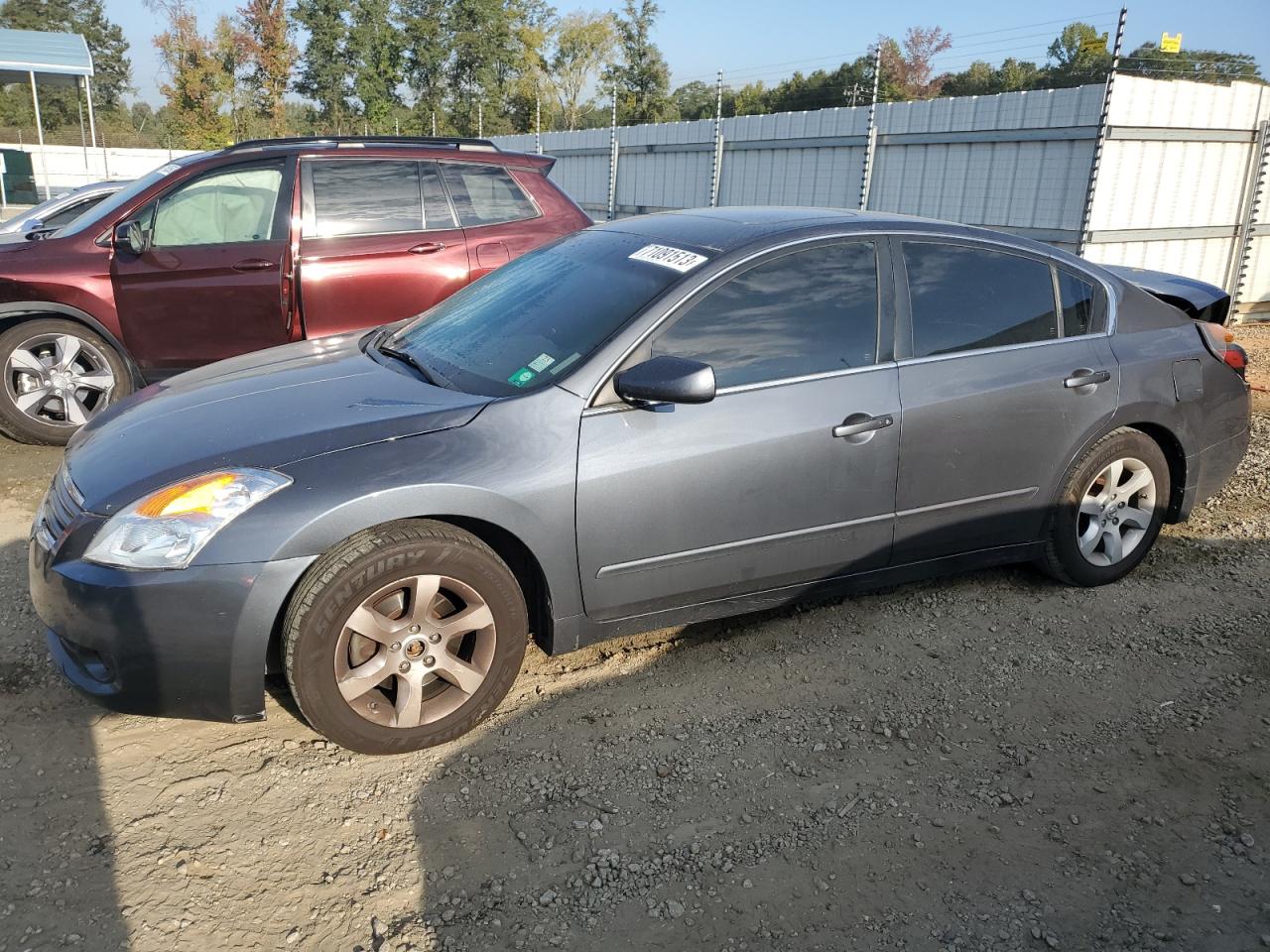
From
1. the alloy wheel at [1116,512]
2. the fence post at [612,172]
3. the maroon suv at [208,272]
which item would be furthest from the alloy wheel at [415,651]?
the fence post at [612,172]

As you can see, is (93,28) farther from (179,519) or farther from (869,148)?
(179,519)

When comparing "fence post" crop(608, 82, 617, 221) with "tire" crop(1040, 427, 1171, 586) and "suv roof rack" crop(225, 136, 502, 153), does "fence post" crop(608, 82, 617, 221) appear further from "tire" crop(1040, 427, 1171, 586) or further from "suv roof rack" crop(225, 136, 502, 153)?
"tire" crop(1040, 427, 1171, 586)

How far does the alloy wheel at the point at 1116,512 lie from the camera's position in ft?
13.7

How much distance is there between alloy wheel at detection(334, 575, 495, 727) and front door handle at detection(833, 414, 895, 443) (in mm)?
1404

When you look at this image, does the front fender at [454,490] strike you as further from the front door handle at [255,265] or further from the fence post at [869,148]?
the fence post at [869,148]

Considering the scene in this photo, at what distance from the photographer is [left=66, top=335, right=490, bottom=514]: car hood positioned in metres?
2.89

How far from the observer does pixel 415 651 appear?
117 inches

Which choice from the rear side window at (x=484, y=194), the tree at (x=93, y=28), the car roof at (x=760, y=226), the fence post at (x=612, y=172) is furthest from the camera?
the tree at (x=93, y=28)

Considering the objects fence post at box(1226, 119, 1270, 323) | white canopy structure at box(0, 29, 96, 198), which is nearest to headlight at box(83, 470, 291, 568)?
fence post at box(1226, 119, 1270, 323)

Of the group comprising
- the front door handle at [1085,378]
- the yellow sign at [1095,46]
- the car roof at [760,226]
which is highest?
the yellow sign at [1095,46]

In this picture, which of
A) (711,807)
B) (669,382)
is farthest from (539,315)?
(711,807)

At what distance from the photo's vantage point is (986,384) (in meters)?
3.72

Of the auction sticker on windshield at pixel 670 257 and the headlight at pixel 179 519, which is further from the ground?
the auction sticker on windshield at pixel 670 257

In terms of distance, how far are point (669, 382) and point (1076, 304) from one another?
209 centimetres
